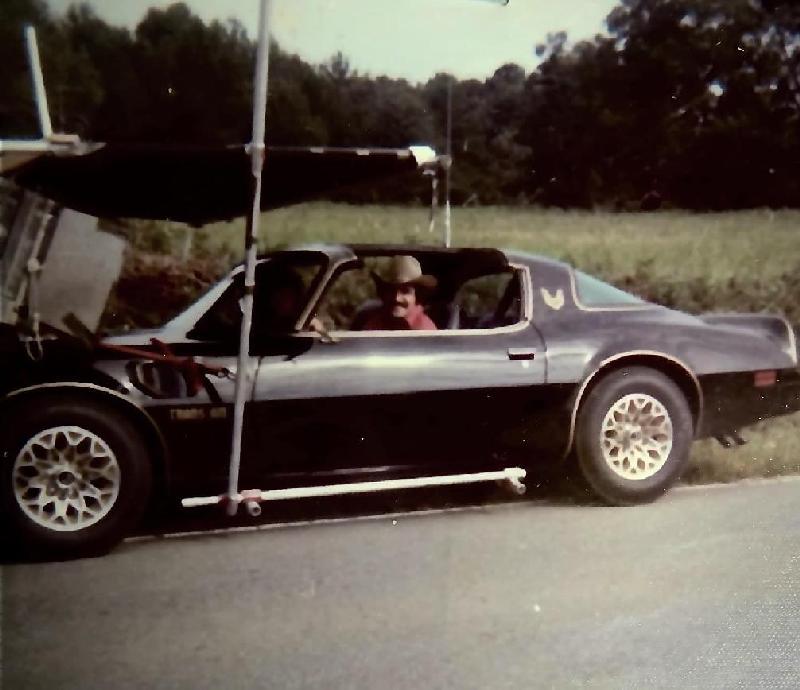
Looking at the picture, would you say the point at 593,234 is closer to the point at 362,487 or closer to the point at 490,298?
the point at 490,298

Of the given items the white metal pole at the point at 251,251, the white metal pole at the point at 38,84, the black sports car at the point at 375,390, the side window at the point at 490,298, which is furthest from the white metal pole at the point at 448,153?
the white metal pole at the point at 38,84

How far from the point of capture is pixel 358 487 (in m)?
3.50

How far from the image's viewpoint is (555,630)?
2783 millimetres

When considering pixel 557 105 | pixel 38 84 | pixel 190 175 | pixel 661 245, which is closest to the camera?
pixel 38 84

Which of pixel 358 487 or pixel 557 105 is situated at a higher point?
→ pixel 557 105

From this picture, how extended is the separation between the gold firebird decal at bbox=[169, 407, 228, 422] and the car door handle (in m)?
1.18

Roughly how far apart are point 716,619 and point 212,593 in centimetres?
164

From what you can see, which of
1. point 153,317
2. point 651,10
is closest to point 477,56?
point 651,10

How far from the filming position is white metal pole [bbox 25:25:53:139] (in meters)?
2.86

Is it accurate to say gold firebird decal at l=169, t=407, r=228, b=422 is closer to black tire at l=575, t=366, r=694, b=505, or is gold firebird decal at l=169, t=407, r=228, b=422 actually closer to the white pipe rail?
the white pipe rail

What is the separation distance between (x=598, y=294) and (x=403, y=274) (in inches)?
34.1

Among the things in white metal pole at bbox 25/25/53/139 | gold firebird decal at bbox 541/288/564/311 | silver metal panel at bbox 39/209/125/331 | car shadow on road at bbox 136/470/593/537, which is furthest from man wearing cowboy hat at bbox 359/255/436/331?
white metal pole at bbox 25/25/53/139

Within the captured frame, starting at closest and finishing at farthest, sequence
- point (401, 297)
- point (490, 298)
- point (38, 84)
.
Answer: point (38, 84) < point (401, 297) < point (490, 298)

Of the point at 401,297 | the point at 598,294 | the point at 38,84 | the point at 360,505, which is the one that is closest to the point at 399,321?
the point at 401,297
